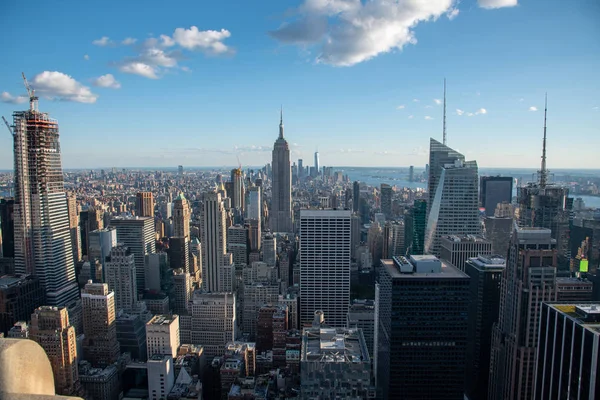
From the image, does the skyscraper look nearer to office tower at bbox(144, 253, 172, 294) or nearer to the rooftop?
office tower at bbox(144, 253, 172, 294)

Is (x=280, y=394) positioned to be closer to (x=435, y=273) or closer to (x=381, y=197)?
(x=435, y=273)

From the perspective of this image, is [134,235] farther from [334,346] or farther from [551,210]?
[551,210]

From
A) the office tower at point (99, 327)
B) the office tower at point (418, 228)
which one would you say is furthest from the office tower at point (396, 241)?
the office tower at point (99, 327)

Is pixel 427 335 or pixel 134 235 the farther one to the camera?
pixel 134 235

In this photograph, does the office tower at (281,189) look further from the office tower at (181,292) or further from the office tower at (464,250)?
the office tower at (464,250)

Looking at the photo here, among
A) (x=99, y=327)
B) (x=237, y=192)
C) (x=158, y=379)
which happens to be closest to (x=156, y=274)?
(x=99, y=327)

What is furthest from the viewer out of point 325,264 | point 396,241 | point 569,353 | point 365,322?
point 396,241
